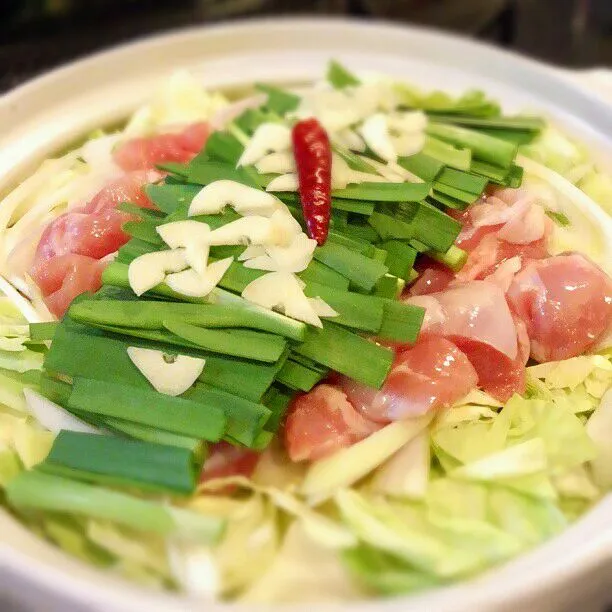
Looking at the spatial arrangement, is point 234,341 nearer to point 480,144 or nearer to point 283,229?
point 283,229

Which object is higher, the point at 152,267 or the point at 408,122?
the point at 408,122

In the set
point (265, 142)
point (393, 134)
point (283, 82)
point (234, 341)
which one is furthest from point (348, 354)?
point (283, 82)

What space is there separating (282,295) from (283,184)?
1.27 feet

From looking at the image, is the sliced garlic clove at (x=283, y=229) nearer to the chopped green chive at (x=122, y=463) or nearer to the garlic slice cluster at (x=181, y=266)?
the garlic slice cluster at (x=181, y=266)

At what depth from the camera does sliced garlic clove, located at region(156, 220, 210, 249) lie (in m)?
1.42

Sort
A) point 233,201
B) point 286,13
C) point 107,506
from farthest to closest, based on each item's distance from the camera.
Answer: point 286,13, point 233,201, point 107,506

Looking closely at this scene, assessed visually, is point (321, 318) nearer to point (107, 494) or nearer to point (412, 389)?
point (412, 389)

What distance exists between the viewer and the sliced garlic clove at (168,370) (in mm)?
1260

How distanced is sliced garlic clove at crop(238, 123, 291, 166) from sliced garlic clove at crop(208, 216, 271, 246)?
1.00ft

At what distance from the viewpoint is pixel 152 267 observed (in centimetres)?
137

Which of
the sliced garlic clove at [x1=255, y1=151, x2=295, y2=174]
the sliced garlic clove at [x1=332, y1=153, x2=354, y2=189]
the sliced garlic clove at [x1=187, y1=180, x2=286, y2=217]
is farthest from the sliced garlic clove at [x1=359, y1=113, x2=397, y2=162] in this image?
the sliced garlic clove at [x1=187, y1=180, x2=286, y2=217]

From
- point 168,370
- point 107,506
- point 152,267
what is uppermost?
point 152,267

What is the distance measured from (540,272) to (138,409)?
37.2 inches

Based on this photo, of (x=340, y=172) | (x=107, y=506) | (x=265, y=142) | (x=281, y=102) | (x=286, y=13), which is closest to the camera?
(x=107, y=506)
